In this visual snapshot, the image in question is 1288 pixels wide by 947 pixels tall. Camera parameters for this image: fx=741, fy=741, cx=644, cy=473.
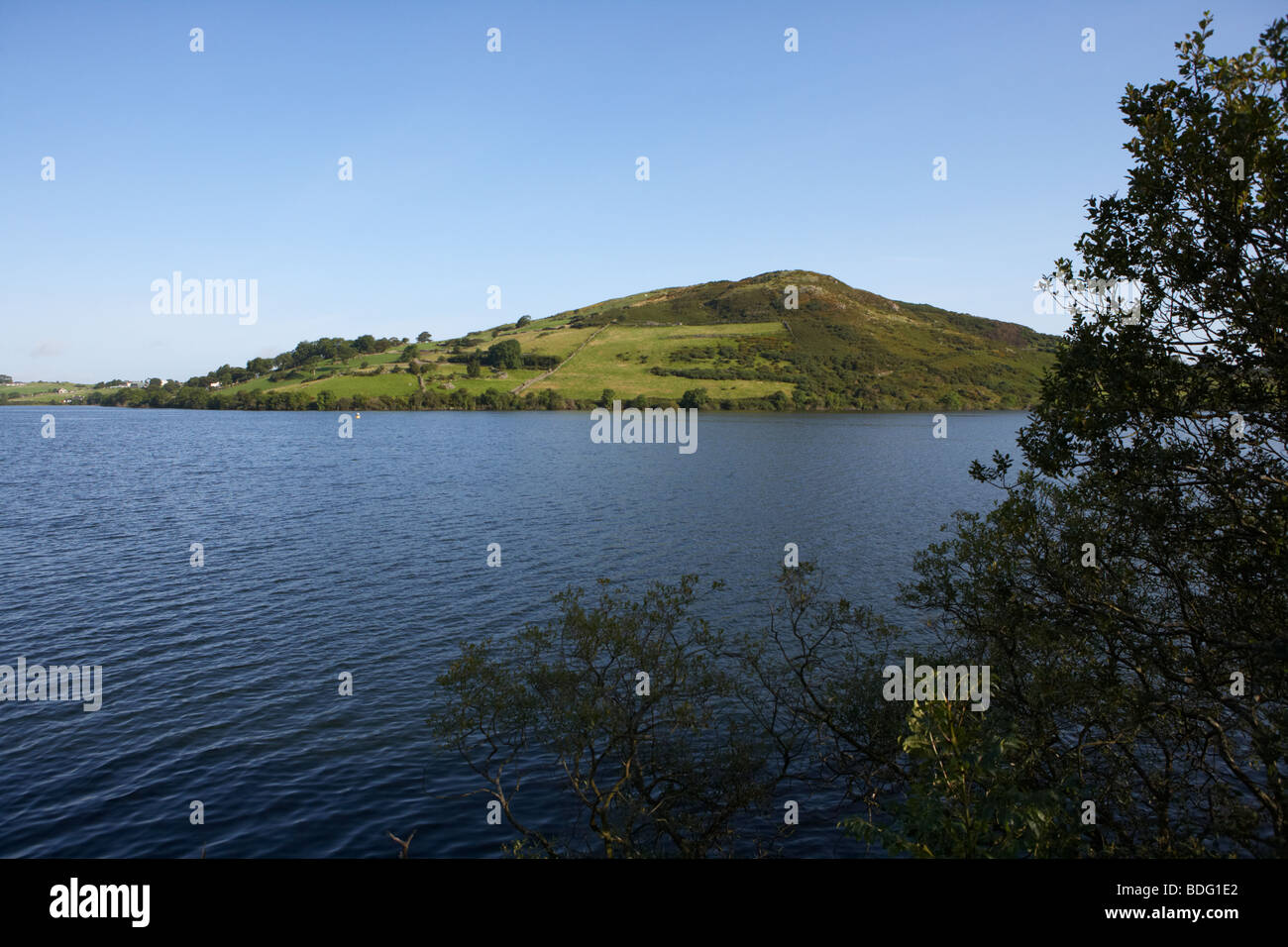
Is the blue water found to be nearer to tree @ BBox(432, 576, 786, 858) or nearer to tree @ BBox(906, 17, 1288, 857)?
tree @ BBox(432, 576, 786, 858)

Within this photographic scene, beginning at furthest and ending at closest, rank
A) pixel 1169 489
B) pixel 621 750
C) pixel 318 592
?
1. pixel 318 592
2. pixel 621 750
3. pixel 1169 489

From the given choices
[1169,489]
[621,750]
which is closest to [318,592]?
[621,750]

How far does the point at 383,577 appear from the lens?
4553 centimetres

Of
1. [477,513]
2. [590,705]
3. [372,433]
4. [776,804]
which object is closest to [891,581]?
[776,804]

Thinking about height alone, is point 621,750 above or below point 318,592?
below

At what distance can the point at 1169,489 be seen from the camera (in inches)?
625

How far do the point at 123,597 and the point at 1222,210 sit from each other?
49.7 meters

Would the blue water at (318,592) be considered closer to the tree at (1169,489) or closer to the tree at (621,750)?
the tree at (621,750)

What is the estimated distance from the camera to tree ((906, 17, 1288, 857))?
528 inches

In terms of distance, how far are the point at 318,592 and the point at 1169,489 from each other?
40.7 m

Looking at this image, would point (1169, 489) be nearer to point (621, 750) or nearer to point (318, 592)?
point (621, 750)

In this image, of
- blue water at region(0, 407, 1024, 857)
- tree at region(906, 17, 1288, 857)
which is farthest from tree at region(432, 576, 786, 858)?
tree at region(906, 17, 1288, 857)

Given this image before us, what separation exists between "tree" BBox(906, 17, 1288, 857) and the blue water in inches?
337

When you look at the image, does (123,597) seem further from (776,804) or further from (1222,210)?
(1222,210)
